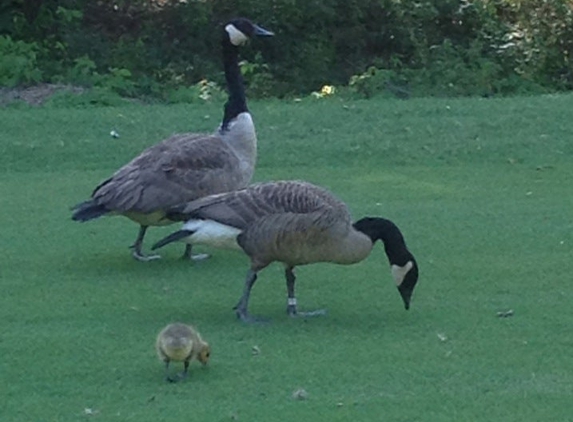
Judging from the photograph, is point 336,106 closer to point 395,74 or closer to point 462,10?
point 395,74

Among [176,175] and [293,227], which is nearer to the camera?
[293,227]

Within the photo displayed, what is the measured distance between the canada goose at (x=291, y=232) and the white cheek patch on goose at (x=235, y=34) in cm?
268

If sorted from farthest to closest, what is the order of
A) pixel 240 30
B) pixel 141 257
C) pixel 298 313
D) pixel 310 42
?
pixel 310 42 < pixel 240 30 < pixel 141 257 < pixel 298 313

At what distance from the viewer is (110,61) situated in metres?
23.1

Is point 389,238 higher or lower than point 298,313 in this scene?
higher

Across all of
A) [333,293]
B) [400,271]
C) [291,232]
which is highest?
[291,232]

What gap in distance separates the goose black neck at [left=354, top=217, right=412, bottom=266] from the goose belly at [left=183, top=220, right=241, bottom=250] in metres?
0.75

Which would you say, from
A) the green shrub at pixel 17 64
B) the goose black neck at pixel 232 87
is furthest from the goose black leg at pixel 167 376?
the green shrub at pixel 17 64

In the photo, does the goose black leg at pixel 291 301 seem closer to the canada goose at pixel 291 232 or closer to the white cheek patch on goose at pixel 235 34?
the canada goose at pixel 291 232

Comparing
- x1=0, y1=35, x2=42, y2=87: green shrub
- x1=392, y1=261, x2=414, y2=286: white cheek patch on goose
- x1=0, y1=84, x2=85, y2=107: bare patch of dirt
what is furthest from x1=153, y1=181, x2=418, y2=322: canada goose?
x1=0, y1=35, x2=42, y2=87: green shrub

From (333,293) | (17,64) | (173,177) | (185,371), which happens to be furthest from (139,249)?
(17,64)

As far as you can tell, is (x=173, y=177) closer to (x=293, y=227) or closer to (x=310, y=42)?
(x=293, y=227)

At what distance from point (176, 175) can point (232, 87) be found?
137cm

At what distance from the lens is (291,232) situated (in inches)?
323
